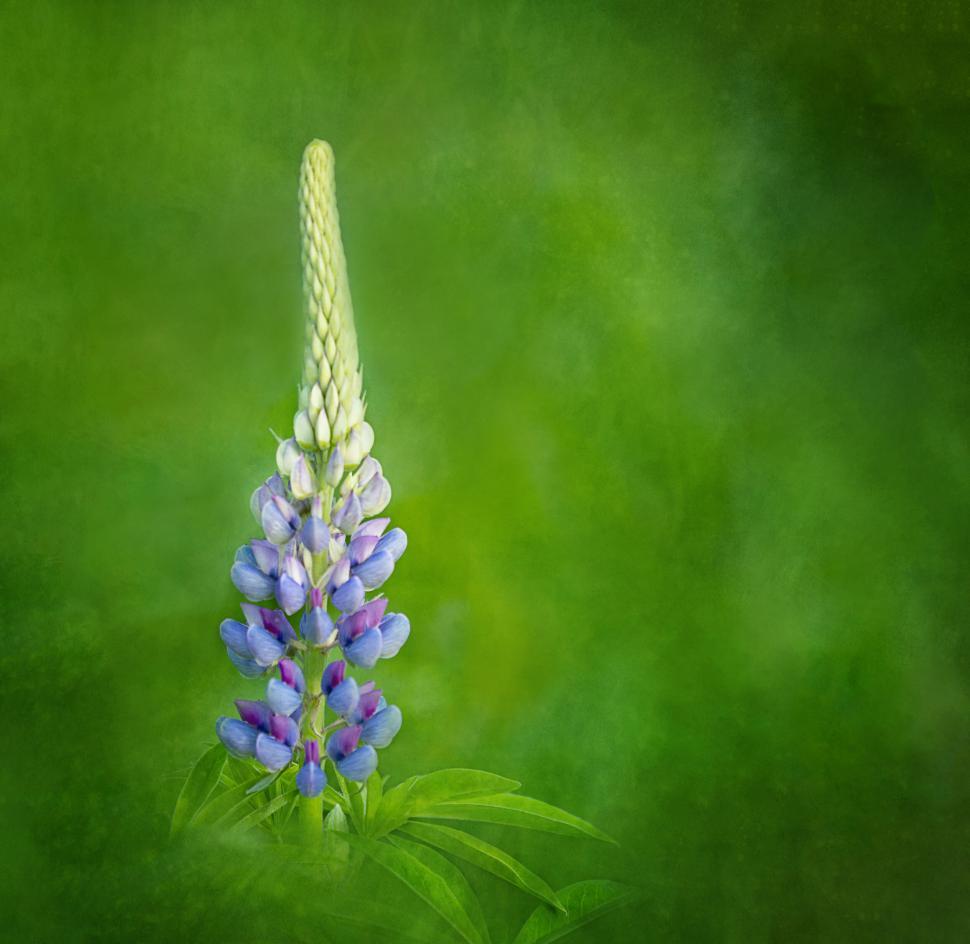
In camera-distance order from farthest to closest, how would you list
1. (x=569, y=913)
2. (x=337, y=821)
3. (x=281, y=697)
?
(x=569, y=913) < (x=337, y=821) < (x=281, y=697)

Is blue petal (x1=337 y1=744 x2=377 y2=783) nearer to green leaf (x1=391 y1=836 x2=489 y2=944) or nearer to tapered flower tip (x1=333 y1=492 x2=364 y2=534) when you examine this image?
green leaf (x1=391 y1=836 x2=489 y2=944)

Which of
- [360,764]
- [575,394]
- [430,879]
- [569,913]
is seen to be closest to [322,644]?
[360,764]

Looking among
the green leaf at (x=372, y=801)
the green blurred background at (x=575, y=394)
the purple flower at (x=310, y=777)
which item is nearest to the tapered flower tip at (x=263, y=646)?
the purple flower at (x=310, y=777)

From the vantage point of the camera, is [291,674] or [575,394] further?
[575,394]

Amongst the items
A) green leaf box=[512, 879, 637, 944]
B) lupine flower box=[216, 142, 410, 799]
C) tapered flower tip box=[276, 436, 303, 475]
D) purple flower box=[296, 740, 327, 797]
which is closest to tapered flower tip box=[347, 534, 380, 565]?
lupine flower box=[216, 142, 410, 799]

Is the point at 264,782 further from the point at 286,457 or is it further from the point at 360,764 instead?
the point at 286,457

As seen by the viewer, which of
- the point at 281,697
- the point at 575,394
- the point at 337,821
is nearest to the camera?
the point at 281,697

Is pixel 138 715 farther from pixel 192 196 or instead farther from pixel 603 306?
pixel 603 306

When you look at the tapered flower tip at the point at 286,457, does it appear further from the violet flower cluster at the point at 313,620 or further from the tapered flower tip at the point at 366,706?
the tapered flower tip at the point at 366,706
